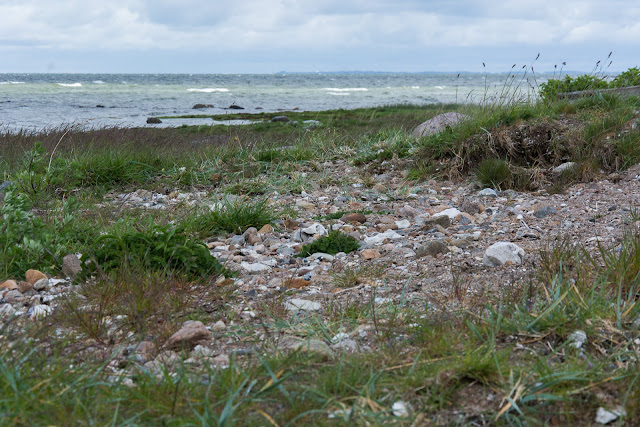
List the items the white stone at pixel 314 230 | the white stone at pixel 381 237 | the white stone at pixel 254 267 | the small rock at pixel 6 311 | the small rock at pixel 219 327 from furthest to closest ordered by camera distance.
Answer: the white stone at pixel 314 230
the white stone at pixel 381 237
the white stone at pixel 254 267
the small rock at pixel 6 311
the small rock at pixel 219 327

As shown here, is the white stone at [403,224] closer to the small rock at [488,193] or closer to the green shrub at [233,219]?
the green shrub at [233,219]

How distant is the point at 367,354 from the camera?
2217 mm

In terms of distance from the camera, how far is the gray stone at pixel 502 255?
349cm

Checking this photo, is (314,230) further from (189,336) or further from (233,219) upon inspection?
(189,336)

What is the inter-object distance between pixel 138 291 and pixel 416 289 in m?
1.56

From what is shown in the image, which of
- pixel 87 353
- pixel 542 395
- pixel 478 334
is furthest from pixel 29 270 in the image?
pixel 542 395

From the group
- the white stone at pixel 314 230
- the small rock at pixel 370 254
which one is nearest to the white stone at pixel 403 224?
the white stone at pixel 314 230

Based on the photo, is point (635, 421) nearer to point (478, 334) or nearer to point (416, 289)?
point (478, 334)

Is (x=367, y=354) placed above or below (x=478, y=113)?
below

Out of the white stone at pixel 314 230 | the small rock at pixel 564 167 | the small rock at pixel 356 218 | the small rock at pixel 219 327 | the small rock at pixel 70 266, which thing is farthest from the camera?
the small rock at pixel 564 167

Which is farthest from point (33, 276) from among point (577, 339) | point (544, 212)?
point (544, 212)

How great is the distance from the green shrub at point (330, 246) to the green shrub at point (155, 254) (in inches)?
33.0

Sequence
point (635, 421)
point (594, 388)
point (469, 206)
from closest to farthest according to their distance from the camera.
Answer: point (635, 421), point (594, 388), point (469, 206)

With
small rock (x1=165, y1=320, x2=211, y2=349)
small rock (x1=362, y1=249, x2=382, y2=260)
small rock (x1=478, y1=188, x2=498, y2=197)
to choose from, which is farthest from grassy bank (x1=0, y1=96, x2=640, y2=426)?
small rock (x1=478, y1=188, x2=498, y2=197)
